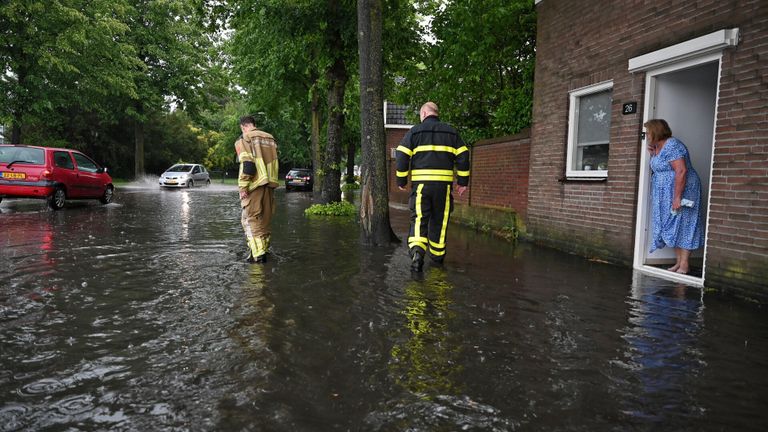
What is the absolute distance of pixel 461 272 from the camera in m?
7.64

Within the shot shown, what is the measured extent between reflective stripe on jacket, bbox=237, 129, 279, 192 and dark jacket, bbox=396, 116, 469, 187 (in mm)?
1789

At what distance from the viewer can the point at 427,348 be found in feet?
14.0

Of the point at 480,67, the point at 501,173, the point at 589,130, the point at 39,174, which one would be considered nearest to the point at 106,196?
the point at 39,174

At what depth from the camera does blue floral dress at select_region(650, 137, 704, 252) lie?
7227mm

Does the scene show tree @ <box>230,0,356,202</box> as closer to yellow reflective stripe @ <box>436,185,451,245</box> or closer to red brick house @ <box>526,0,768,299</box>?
red brick house @ <box>526,0,768,299</box>

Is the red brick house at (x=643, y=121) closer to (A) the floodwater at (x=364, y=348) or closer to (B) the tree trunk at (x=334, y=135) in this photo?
(A) the floodwater at (x=364, y=348)

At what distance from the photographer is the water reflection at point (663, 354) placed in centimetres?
331

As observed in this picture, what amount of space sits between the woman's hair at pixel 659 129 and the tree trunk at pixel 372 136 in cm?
411

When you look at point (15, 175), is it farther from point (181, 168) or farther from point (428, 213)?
point (181, 168)

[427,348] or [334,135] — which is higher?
[334,135]

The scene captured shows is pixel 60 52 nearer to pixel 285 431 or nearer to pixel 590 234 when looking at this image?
pixel 590 234

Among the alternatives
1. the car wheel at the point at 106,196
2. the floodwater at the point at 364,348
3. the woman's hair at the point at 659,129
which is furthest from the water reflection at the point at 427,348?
the car wheel at the point at 106,196

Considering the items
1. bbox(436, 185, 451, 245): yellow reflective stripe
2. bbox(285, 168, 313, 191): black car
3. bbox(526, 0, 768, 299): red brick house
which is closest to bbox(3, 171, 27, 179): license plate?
bbox(436, 185, 451, 245): yellow reflective stripe

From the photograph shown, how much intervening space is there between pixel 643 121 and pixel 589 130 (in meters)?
1.68
